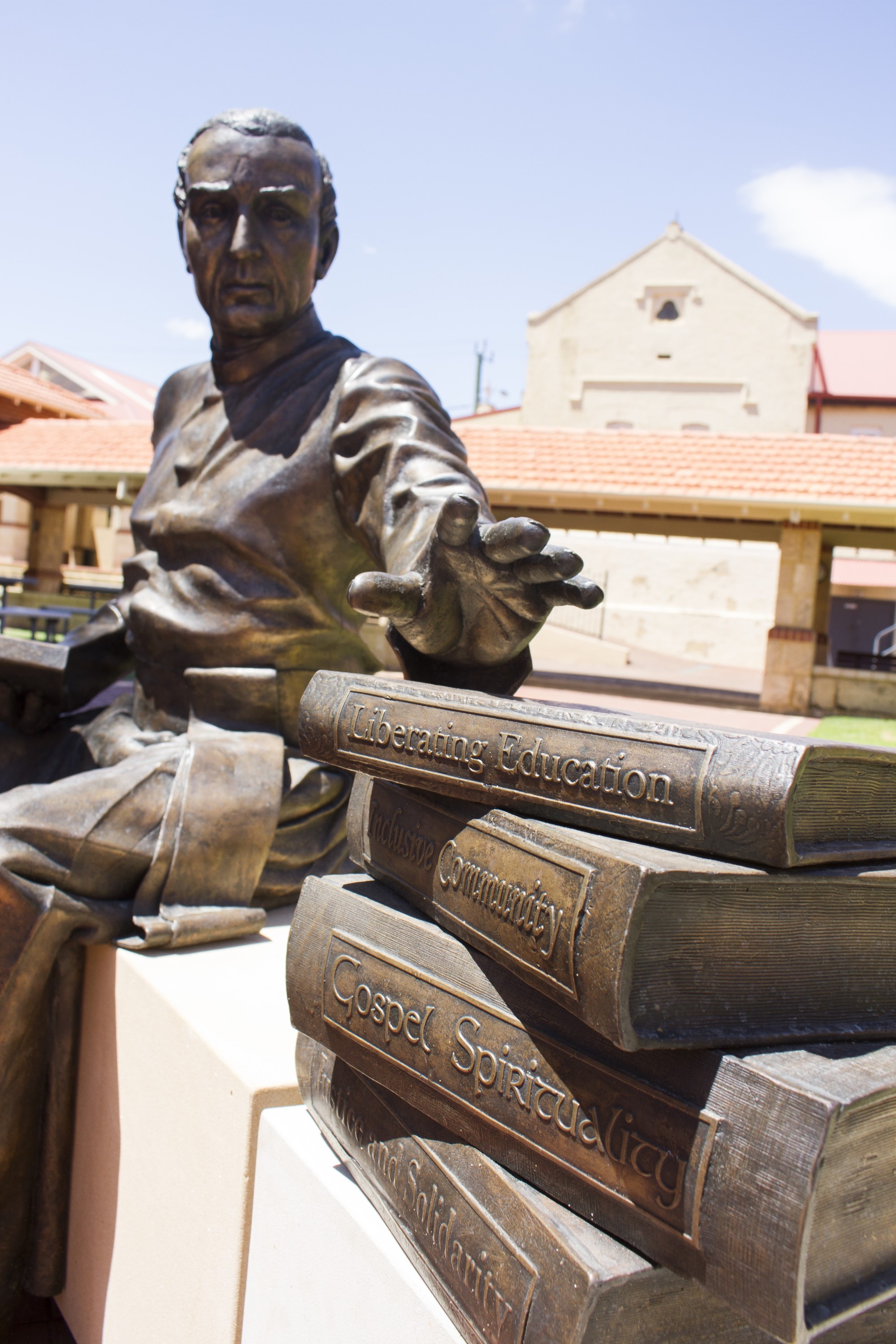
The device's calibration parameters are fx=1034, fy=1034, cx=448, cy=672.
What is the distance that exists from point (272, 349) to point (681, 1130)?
6.41ft

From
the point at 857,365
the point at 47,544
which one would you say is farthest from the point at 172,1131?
the point at 857,365

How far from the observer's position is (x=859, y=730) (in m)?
10.1

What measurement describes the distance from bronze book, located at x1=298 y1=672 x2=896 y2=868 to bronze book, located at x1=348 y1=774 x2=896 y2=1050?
0.02 m

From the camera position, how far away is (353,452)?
205 cm

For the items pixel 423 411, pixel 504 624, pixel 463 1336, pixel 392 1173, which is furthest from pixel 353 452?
pixel 463 1336

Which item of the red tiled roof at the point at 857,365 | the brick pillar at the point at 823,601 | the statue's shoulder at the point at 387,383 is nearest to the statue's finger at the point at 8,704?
the statue's shoulder at the point at 387,383

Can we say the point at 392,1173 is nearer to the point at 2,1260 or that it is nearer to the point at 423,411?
the point at 2,1260

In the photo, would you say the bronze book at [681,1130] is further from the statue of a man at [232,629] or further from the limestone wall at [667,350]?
the limestone wall at [667,350]

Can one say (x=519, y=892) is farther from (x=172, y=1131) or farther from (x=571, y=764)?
(x=172, y=1131)

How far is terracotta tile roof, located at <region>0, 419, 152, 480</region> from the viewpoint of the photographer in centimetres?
1382

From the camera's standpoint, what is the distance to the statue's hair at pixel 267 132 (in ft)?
7.02

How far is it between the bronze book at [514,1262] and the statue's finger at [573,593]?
646 mm

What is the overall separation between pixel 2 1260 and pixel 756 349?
26.6 meters

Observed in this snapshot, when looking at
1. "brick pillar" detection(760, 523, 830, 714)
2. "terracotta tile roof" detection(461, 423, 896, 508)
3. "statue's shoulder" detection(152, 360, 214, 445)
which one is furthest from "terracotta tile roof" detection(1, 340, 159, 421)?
"statue's shoulder" detection(152, 360, 214, 445)
